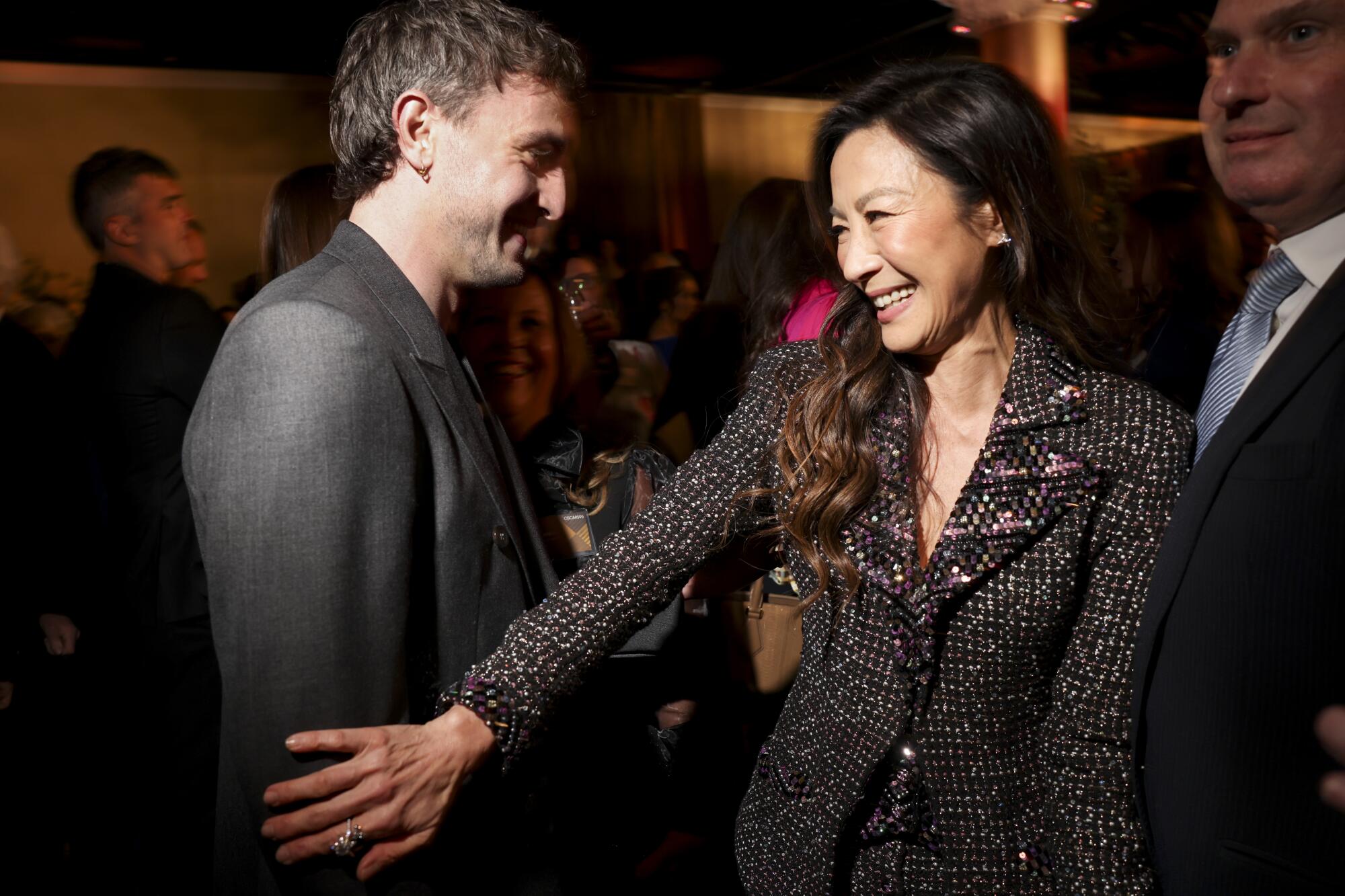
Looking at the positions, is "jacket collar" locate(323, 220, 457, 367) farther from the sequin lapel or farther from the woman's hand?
the sequin lapel

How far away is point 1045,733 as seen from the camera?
53.7 inches

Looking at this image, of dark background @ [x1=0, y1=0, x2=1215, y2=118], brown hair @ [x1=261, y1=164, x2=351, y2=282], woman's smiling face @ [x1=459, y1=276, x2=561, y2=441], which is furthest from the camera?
dark background @ [x1=0, y1=0, x2=1215, y2=118]

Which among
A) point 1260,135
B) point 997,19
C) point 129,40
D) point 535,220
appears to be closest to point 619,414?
point 535,220

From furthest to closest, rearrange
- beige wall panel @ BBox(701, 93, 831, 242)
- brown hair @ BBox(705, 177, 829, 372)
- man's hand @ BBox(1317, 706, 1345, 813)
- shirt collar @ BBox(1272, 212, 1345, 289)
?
beige wall panel @ BBox(701, 93, 831, 242)
brown hair @ BBox(705, 177, 829, 372)
shirt collar @ BBox(1272, 212, 1345, 289)
man's hand @ BBox(1317, 706, 1345, 813)

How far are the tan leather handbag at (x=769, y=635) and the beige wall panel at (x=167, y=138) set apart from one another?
6.96 meters

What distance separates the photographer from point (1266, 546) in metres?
1.01

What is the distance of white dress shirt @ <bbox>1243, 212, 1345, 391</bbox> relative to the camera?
3.58ft

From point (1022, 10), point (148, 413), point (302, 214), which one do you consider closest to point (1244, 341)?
point (302, 214)

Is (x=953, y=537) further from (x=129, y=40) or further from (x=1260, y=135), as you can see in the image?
(x=129, y=40)

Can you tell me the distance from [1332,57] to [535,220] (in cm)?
108

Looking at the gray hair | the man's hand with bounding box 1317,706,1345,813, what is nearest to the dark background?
the gray hair

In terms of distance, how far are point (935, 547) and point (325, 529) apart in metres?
0.85

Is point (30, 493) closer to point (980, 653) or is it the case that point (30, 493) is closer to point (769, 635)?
point (769, 635)

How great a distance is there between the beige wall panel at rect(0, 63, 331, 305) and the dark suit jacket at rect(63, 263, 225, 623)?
528 cm
